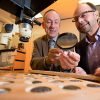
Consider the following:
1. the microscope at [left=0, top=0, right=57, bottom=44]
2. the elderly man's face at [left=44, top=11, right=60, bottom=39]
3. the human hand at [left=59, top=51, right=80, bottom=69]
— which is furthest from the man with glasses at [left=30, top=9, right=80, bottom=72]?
the microscope at [left=0, top=0, right=57, bottom=44]

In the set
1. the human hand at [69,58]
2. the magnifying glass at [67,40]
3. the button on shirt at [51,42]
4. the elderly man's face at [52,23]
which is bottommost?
the human hand at [69,58]

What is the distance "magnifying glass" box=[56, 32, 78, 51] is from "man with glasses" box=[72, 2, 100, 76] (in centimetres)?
57

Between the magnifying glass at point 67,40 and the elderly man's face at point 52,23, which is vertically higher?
the elderly man's face at point 52,23

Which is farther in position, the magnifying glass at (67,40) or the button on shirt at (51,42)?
the button on shirt at (51,42)

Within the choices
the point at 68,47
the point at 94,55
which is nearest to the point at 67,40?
the point at 68,47

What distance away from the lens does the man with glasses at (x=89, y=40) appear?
1.12m

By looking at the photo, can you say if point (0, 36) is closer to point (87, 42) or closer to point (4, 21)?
point (4, 21)

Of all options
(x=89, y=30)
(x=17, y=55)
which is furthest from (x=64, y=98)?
(x=17, y=55)

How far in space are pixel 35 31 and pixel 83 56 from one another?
2.70 metres

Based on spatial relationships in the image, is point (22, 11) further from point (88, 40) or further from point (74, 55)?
point (88, 40)

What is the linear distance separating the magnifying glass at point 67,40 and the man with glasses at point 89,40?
568 millimetres

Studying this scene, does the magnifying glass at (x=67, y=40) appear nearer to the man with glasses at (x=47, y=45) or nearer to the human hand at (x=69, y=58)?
the human hand at (x=69, y=58)

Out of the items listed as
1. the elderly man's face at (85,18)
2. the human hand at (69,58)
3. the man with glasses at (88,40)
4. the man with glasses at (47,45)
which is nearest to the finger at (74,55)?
the human hand at (69,58)

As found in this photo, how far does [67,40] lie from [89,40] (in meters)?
0.72
